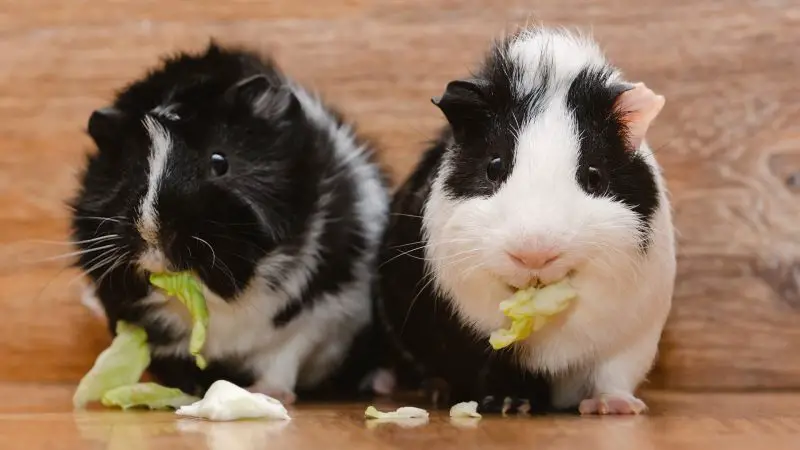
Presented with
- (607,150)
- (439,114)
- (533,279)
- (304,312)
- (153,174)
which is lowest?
(304,312)

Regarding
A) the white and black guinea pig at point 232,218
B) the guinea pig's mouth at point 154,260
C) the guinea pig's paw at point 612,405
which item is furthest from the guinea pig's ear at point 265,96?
the guinea pig's paw at point 612,405

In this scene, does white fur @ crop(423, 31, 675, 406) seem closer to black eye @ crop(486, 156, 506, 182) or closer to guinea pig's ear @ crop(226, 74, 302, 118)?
black eye @ crop(486, 156, 506, 182)

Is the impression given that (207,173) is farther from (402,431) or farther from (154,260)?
(402,431)

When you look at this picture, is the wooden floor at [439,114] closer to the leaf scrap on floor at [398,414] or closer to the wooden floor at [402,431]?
the wooden floor at [402,431]

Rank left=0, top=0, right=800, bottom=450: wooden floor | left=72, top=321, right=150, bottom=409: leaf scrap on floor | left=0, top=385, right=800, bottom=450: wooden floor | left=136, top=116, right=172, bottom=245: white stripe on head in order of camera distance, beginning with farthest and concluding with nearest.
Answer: left=0, top=0, right=800, bottom=450: wooden floor < left=72, top=321, right=150, bottom=409: leaf scrap on floor < left=136, top=116, right=172, bottom=245: white stripe on head < left=0, top=385, right=800, bottom=450: wooden floor

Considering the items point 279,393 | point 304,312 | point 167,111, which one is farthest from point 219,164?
point 279,393

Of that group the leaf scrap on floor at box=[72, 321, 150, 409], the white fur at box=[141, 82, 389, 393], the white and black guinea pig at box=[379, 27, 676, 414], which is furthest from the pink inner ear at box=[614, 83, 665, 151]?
the leaf scrap on floor at box=[72, 321, 150, 409]

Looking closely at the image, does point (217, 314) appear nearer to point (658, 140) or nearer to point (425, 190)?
point (425, 190)
